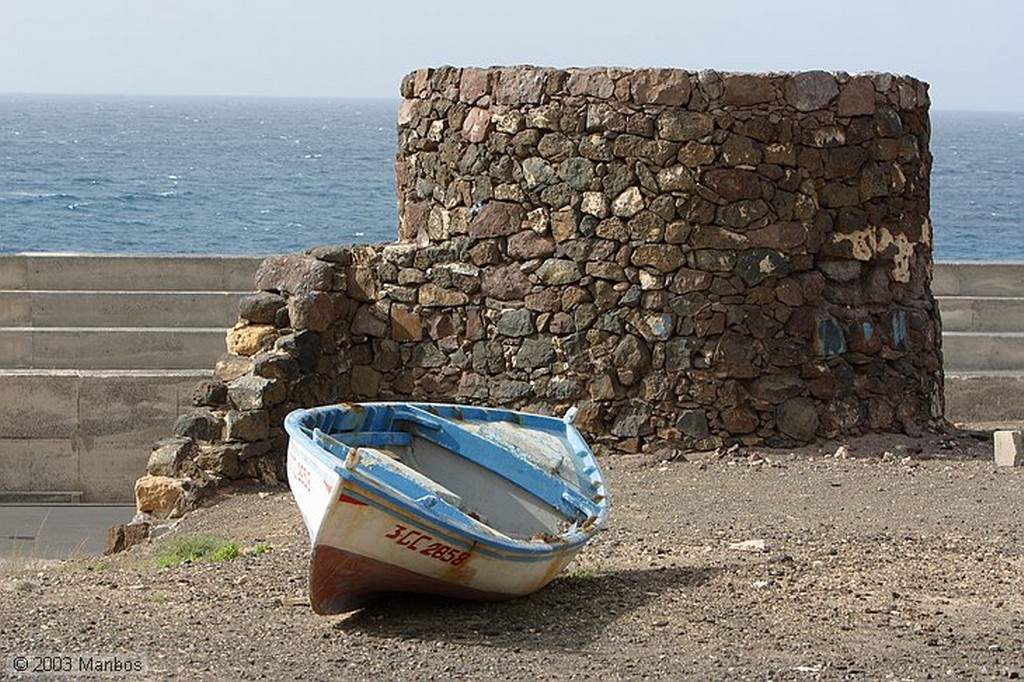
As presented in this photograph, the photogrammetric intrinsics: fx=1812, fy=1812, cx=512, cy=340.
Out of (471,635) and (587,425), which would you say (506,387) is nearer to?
(587,425)

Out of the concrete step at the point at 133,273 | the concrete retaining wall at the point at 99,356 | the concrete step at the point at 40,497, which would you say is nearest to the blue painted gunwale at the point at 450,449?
the concrete retaining wall at the point at 99,356

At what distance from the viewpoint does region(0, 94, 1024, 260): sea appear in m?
57.0

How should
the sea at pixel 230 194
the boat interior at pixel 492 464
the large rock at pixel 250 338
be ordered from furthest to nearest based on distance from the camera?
the sea at pixel 230 194 < the large rock at pixel 250 338 < the boat interior at pixel 492 464

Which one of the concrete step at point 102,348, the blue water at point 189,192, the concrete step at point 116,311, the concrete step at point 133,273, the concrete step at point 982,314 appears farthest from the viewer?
the blue water at point 189,192

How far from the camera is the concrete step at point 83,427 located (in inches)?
703

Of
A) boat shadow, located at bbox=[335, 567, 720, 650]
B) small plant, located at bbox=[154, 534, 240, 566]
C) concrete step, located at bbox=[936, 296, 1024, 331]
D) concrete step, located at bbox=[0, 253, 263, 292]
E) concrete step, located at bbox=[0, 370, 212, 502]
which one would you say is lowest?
concrete step, located at bbox=[0, 370, 212, 502]

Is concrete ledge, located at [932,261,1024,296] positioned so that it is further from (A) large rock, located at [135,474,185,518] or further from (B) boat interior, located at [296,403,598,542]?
(B) boat interior, located at [296,403,598,542]

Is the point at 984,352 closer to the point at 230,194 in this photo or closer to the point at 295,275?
the point at 295,275

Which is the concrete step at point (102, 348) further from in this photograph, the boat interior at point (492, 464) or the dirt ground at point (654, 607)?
the boat interior at point (492, 464)

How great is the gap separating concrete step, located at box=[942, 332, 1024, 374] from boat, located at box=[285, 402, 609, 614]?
11.7 m

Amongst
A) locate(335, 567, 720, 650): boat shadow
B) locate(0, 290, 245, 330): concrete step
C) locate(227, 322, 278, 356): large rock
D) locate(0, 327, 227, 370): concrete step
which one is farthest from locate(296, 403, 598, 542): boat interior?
locate(0, 290, 245, 330): concrete step

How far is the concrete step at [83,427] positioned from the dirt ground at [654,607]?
632 centimetres

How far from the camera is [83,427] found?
1795cm

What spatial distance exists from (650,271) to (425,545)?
5.18 meters
